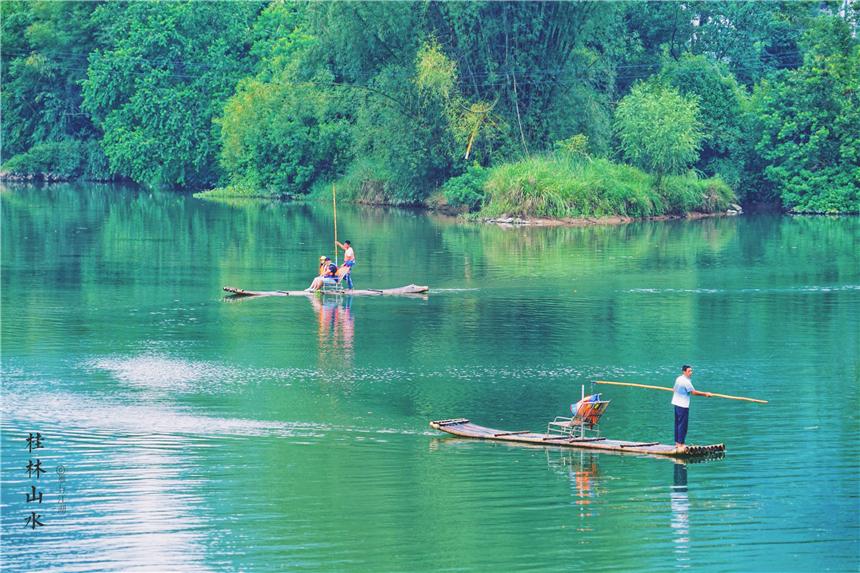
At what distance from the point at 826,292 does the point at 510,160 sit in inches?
1348

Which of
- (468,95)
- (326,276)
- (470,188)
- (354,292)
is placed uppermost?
(468,95)

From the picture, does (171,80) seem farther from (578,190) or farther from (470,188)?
(578,190)

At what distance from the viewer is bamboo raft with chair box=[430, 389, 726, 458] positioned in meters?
23.1

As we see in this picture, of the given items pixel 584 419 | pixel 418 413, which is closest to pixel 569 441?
pixel 584 419

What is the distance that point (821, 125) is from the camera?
81.5m

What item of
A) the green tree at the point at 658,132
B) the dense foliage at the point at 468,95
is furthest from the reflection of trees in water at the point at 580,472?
the green tree at the point at 658,132

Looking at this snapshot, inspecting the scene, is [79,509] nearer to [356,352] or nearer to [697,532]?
[697,532]

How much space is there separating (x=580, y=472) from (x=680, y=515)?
2449 mm

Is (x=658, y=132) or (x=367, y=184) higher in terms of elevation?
(x=658, y=132)

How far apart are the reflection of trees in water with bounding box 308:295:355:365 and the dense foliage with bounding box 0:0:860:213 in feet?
103

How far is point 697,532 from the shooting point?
63.8ft

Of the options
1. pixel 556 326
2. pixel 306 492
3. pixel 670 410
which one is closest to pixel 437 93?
pixel 556 326

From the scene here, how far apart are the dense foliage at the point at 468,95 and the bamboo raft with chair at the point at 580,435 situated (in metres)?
47.5

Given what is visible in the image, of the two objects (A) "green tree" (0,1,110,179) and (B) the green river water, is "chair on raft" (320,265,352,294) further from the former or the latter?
(A) "green tree" (0,1,110,179)
